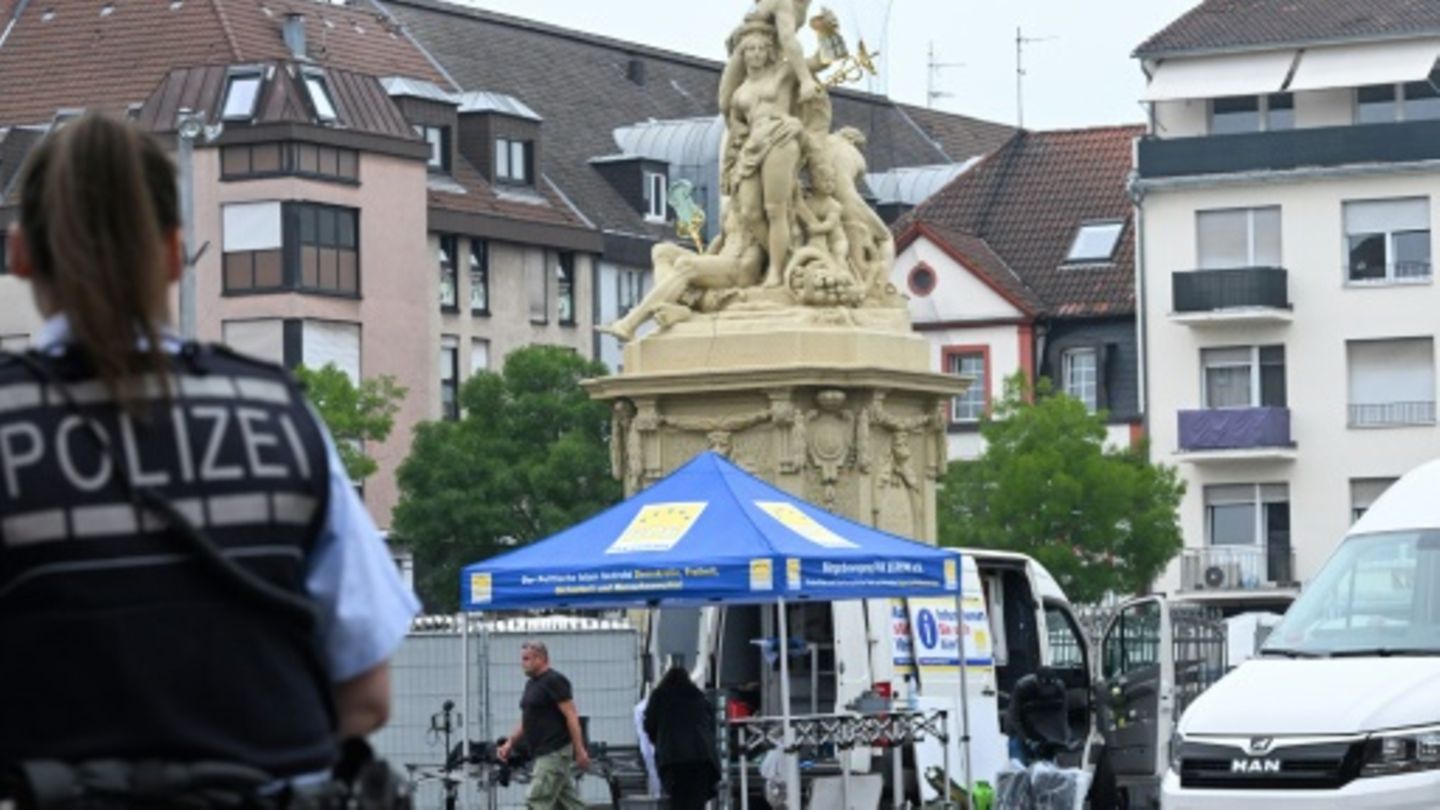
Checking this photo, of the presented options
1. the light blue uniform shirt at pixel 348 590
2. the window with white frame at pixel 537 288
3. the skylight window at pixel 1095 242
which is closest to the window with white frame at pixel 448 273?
the window with white frame at pixel 537 288

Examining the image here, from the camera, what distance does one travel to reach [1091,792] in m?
31.3

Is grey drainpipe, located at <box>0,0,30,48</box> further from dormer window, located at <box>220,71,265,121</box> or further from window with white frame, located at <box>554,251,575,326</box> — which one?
window with white frame, located at <box>554,251,575,326</box>

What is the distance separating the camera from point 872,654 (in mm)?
29375

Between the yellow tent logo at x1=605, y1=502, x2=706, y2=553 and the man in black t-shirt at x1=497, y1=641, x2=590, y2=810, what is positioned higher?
the yellow tent logo at x1=605, y1=502, x2=706, y2=553

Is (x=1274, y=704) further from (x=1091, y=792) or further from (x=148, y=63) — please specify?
(x=148, y=63)

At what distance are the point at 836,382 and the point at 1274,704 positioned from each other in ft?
41.0

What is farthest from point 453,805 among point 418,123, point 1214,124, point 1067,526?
point 418,123

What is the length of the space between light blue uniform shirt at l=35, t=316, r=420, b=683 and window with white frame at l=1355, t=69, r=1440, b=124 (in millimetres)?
74028

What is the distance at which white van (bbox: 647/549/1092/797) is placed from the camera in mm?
29266

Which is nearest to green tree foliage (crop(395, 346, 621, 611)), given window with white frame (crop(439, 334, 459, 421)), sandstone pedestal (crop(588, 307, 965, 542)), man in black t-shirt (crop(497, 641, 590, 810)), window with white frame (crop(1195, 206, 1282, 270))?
window with white frame (crop(439, 334, 459, 421))

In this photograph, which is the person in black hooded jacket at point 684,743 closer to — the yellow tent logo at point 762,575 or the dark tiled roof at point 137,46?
the yellow tent logo at point 762,575

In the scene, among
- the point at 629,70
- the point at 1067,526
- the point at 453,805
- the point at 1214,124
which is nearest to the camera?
the point at 453,805

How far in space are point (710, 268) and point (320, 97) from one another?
50614 millimetres

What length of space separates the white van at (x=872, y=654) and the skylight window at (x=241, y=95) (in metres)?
52.4
